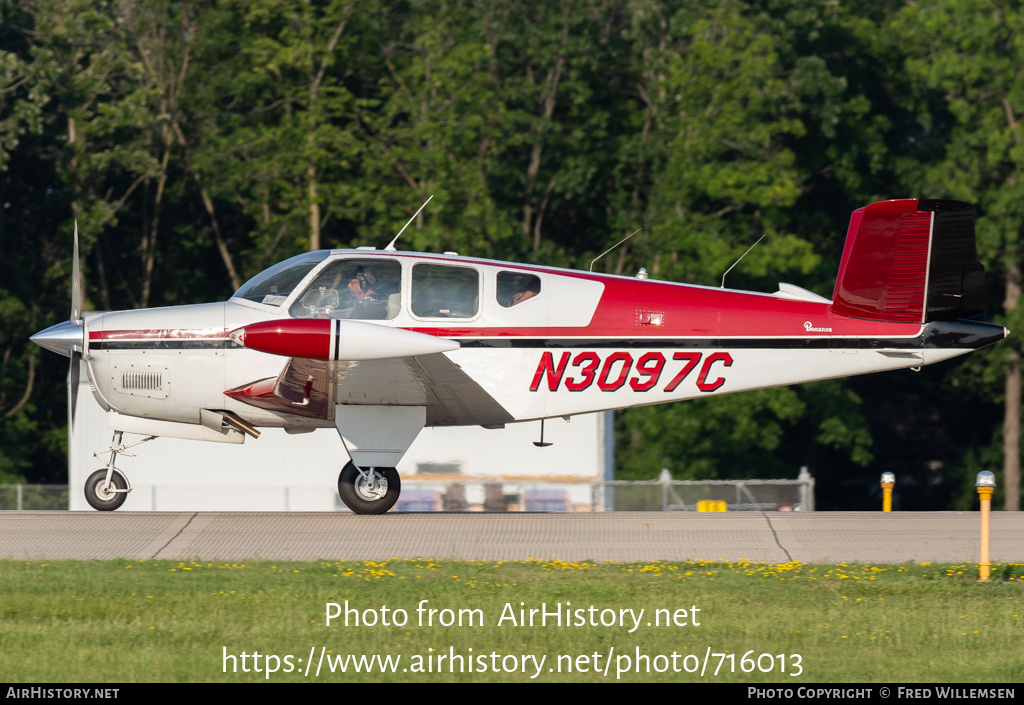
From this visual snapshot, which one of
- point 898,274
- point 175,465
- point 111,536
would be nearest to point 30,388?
point 175,465

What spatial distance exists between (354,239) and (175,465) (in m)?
12.0

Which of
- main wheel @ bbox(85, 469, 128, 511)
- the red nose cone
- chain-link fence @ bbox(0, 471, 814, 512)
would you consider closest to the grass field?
the red nose cone

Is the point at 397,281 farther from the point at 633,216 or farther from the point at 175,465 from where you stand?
the point at 633,216

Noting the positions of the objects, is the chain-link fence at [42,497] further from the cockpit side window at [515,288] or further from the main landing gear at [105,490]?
the cockpit side window at [515,288]

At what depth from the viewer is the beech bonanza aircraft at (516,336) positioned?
11.1 meters

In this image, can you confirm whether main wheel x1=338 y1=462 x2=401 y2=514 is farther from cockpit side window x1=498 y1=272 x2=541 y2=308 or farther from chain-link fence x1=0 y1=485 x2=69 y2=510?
chain-link fence x1=0 y1=485 x2=69 y2=510

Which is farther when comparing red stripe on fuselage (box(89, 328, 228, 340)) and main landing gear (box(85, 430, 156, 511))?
main landing gear (box(85, 430, 156, 511))

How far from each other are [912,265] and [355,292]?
4972 mm

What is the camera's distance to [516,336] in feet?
36.9

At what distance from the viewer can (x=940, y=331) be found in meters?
11.3

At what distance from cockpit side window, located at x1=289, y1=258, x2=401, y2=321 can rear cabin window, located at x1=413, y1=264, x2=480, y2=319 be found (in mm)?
188

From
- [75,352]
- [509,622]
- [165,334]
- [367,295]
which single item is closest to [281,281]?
[367,295]

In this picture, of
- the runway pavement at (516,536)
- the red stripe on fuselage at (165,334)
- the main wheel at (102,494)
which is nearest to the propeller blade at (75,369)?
the red stripe on fuselage at (165,334)

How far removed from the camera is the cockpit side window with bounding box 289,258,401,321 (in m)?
11.0
